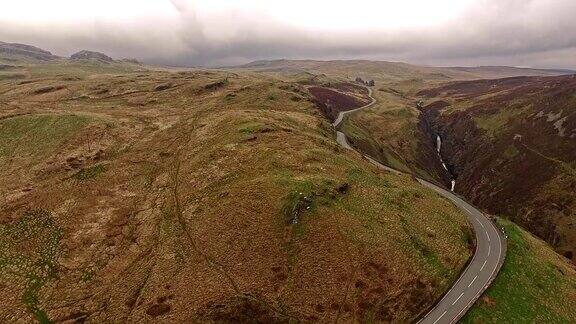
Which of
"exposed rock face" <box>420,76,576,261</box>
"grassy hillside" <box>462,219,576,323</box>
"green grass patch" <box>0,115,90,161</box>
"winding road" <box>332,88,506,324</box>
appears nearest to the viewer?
"winding road" <box>332,88,506,324</box>

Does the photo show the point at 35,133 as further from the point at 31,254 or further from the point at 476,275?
the point at 476,275

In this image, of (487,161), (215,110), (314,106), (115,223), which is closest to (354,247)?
(115,223)

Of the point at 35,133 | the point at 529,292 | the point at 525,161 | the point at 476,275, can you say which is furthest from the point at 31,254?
the point at 525,161

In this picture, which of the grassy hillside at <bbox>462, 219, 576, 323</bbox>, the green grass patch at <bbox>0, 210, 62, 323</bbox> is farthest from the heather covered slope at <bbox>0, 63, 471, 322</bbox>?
the grassy hillside at <bbox>462, 219, 576, 323</bbox>

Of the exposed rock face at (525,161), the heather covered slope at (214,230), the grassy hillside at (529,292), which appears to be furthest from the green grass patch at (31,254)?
the exposed rock face at (525,161)

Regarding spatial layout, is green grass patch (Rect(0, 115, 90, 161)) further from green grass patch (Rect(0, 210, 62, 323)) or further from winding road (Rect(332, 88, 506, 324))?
winding road (Rect(332, 88, 506, 324))

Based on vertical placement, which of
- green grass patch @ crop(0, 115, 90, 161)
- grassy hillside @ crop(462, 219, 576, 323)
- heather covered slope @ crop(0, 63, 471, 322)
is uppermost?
green grass patch @ crop(0, 115, 90, 161)

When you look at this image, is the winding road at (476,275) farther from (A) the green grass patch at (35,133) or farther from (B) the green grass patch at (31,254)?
(A) the green grass patch at (35,133)

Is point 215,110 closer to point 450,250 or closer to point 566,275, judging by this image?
Result: point 450,250
